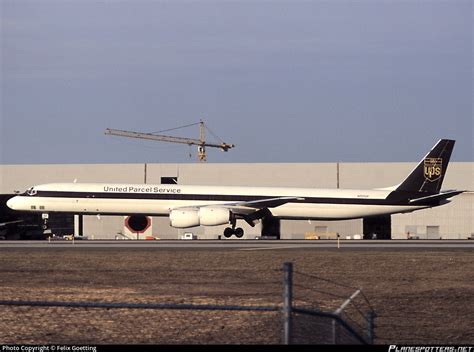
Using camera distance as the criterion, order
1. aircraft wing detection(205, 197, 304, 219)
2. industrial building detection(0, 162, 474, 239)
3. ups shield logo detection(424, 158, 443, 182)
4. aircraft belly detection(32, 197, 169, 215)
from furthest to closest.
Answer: industrial building detection(0, 162, 474, 239) → ups shield logo detection(424, 158, 443, 182) → aircraft wing detection(205, 197, 304, 219) → aircraft belly detection(32, 197, 169, 215)

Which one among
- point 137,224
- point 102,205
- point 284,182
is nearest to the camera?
point 102,205

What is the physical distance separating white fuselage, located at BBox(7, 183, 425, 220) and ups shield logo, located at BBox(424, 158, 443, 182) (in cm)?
241

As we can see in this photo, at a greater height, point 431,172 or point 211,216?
point 431,172

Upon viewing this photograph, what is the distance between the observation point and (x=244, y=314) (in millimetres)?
20188

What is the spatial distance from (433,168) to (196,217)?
17432mm

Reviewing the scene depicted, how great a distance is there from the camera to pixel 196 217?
194 ft

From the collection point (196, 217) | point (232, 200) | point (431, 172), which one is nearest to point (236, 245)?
point (196, 217)

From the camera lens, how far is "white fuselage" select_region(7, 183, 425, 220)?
6041 cm

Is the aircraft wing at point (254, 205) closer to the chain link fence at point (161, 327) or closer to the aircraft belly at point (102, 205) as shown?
the aircraft belly at point (102, 205)

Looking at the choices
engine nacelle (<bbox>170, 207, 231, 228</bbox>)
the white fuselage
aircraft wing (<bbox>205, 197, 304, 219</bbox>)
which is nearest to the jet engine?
the white fuselage

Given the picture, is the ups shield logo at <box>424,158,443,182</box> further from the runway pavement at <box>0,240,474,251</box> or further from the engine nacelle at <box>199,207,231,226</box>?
the engine nacelle at <box>199,207,231,226</box>

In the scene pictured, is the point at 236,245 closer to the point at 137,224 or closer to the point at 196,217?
the point at 196,217

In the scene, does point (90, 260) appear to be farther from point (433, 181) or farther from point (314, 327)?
point (433, 181)

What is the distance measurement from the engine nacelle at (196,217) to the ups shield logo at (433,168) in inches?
586
